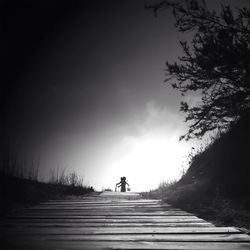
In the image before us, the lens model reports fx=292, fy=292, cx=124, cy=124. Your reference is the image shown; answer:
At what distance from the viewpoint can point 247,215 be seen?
5660 mm

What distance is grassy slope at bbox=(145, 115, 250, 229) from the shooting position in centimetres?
600

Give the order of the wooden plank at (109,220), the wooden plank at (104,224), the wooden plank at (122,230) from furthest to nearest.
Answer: the wooden plank at (109,220) → the wooden plank at (104,224) → the wooden plank at (122,230)

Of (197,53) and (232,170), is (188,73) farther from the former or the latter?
(232,170)

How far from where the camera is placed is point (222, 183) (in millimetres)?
8383

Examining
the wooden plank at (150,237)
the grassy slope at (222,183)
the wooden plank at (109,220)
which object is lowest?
the wooden plank at (150,237)

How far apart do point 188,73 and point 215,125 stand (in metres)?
1.82

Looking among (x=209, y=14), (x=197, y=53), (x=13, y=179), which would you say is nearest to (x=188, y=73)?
(x=197, y=53)

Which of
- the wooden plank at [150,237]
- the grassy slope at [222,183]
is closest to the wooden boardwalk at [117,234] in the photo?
the wooden plank at [150,237]

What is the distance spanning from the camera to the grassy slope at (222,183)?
19.7 feet

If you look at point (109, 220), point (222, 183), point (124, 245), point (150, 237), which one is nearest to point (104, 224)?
point (109, 220)

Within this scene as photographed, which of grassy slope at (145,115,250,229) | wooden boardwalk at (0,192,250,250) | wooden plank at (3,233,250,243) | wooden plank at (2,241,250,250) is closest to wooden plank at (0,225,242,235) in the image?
wooden boardwalk at (0,192,250,250)

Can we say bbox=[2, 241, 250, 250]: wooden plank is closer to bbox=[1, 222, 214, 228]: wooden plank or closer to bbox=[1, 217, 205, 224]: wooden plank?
bbox=[1, 222, 214, 228]: wooden plank

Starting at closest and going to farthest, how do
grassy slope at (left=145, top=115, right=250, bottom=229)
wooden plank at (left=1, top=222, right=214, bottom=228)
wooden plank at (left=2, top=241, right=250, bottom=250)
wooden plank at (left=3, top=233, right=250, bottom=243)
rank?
1. wooden plank at (left=2, top=241, right=250, bottom=250)
2. wooden plank at (left=3, top=233, right=250, bottom=243)
3. wooden plank at (left=1, top=222, right=214, bottom=228)
4. grassy slope at (left=145, top=115, right=250, bottom=229)

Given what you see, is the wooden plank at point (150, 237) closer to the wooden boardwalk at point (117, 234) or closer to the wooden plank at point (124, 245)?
the wooden boardwalk at point (117, 234)
